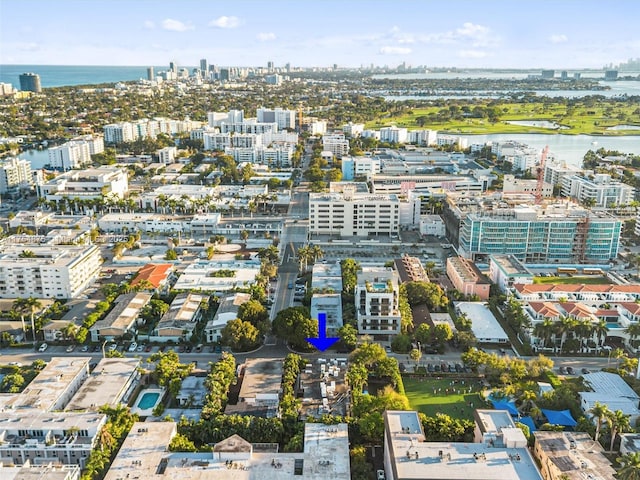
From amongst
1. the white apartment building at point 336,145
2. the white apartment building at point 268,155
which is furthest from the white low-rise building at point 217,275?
the white apartment building at point 336,145

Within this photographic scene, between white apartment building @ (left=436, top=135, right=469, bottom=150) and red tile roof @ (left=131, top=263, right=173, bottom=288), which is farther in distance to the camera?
white apartment building @ (left=436, top=135, right=469, bottom=150)

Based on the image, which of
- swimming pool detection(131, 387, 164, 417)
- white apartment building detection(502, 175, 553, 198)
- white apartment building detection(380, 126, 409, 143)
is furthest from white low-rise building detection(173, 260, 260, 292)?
white apartment building detection(380, 126, 409, 143)

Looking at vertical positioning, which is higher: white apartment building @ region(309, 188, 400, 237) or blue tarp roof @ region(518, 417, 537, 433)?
white apartment building @ region(309, 188, 400, 237)

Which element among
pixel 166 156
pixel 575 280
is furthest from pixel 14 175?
pixel 575 280

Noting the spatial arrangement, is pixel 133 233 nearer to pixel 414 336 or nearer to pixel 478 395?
pixel 414 336

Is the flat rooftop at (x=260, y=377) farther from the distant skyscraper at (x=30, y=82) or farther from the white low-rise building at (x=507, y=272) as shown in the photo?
the distant skyscraper at (x=30, y=82)

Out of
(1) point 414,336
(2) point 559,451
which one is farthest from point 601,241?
(2) point 559,451

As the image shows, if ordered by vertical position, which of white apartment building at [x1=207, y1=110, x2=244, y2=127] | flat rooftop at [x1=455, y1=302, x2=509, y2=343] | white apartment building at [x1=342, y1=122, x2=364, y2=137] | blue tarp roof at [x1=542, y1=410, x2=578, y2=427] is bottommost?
blue tarp roof at [x1=542, y1=410, x2=578, y2=427]

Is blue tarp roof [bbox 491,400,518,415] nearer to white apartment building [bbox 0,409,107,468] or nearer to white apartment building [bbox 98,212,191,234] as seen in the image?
white apartment building [bbox 0,409,107,468]
